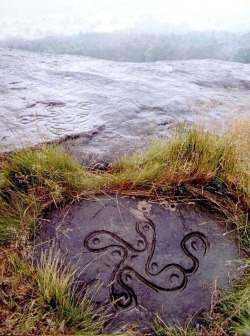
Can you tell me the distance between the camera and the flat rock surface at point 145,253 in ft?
6.85

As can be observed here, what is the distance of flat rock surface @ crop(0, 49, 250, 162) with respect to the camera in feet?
10.6

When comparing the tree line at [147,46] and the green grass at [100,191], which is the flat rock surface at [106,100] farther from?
the tree line at [147,46]

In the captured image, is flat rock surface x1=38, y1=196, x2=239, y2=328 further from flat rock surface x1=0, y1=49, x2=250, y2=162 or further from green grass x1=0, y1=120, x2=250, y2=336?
flat rock surface x1=0, y1=49, x2=250, y2=162

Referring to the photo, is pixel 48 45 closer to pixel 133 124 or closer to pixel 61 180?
pixel 133 124

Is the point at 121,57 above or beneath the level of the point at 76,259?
above

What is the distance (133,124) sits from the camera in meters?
3.55

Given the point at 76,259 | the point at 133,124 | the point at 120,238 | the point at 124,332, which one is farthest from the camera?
the point at 133,124

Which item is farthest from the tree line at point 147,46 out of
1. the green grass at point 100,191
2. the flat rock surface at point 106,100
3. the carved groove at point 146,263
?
the carved groove at point 146,263

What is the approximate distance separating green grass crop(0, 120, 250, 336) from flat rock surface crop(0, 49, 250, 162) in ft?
1.20

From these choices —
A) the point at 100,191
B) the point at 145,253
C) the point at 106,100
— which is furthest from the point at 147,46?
the point at 145,253

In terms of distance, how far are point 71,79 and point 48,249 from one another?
2965mm

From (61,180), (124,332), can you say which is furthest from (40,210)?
(124,332)

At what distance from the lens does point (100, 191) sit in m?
2.64

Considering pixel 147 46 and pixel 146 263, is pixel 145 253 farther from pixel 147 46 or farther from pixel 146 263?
pixel 147 46
